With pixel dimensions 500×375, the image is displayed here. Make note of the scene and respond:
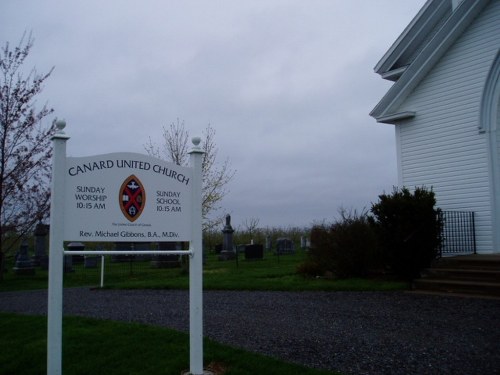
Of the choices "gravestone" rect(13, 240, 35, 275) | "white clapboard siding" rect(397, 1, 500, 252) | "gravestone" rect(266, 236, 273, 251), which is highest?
"white clapboard siding" rect(397, 1, 500, 252)

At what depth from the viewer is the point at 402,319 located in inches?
321

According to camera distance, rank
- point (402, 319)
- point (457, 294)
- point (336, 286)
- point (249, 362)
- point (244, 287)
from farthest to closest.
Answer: point (244, 287), point (336, 286), point (457, 294), point (402, 319), point (249, 362)

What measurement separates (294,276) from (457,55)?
7.95m

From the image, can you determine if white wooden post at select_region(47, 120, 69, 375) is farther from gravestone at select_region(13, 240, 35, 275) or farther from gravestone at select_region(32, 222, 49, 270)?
gravestone at select_region(32, 222, 49, 270)

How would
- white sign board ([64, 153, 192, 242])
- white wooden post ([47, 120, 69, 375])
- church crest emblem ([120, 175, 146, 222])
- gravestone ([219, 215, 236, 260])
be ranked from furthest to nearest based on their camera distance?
gravestone ([219, 215, 236, 260])
church crest emblem ([120, 175, 146, 222])
white sign board ([64, 153, 192, 242])
white wooden post ([47, 120, 69, 375])

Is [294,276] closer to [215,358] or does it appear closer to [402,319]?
[402,319]

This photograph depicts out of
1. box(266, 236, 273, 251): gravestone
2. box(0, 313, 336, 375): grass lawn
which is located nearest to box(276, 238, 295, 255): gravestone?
box(266, 236, 273, 251): gravestone

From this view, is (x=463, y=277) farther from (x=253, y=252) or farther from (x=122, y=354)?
(x=253, y=252)

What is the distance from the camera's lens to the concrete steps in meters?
10.5

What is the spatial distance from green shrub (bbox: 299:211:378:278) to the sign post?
357 inches

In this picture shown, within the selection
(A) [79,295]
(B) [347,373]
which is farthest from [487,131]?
(A) [79,295]

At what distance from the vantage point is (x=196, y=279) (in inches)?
217

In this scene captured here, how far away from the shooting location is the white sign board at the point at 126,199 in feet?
16.2

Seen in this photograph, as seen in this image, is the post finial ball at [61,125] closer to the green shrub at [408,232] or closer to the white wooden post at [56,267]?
the white wooden post at [56,267]
